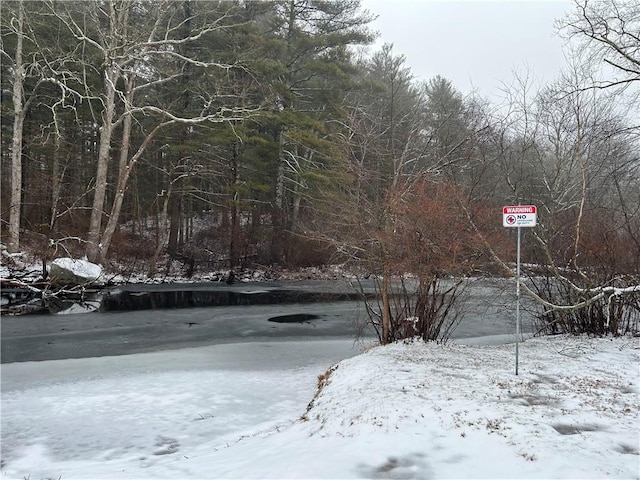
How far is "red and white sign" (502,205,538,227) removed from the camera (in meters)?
7.29

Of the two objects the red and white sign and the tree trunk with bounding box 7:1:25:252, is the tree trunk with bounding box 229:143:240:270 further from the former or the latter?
the red and white sign

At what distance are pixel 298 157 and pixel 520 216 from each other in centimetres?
1903

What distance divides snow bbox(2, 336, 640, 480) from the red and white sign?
7.19ft

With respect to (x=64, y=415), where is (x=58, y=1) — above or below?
above

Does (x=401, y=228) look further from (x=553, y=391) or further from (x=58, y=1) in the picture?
(x=58, y=1)

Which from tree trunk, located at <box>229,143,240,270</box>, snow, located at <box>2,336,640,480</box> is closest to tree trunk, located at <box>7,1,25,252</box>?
tree trunk, located at <box>229,143,240,270</box>

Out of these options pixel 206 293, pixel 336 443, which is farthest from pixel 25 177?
pixel 336 443

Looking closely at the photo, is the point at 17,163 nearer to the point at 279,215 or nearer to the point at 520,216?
the point at 279,215

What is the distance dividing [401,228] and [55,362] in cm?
729

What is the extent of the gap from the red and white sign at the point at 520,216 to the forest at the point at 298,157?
1891 millimetres

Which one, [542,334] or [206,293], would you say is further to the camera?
[206,293]

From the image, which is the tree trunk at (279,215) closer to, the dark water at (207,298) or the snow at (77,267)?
the dark water at (207,298)

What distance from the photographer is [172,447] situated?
5.72 metres

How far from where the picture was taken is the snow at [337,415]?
424cm
